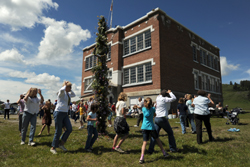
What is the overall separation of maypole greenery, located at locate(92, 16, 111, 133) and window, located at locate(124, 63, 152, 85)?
11.0 metres

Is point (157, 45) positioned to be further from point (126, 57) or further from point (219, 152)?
point (219, 152)

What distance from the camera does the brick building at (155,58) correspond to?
58.7 feet

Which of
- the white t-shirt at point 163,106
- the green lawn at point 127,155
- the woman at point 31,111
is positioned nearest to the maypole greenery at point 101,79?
the green lawn at point 127,155

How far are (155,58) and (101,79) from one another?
11.2m

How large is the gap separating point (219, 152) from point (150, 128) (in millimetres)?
2540

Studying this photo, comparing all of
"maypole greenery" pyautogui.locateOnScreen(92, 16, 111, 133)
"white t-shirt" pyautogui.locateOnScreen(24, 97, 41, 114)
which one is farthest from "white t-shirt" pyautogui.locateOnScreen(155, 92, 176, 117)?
"white t-shirt" pyautogui.locateOnScreen(24, 97, 41, 114)

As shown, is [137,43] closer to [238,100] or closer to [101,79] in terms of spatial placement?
[101,79]

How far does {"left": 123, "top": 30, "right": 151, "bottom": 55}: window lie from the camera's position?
756 inches

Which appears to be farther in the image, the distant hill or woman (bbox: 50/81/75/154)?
the distant hill

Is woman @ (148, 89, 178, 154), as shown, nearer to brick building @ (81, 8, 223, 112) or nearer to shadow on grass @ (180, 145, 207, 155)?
shadow on grass @ (180, 145, 207, 155)

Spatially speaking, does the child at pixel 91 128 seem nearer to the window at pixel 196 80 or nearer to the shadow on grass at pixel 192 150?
the shadow on grass at pixel 192 150

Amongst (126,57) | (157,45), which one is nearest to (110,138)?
(157,45)

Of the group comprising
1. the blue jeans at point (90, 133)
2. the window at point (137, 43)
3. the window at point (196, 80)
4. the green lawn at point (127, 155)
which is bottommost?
the green lawn at point (127, 155)

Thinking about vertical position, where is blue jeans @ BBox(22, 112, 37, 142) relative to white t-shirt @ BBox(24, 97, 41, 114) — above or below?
below
